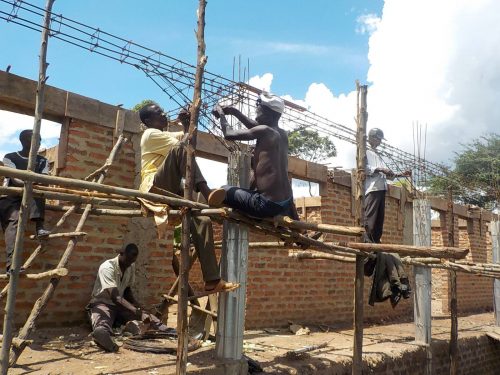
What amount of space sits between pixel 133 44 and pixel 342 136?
6.59m

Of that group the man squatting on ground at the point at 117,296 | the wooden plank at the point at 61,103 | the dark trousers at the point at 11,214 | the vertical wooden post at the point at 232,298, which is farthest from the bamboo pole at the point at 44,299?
the vertical wooden post at the point at 232,298

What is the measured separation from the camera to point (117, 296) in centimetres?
512

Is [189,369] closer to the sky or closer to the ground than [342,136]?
closer to the ground

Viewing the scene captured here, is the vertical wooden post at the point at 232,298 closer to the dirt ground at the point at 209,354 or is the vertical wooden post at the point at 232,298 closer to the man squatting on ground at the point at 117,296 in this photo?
the dirt ground at the point at 209,354

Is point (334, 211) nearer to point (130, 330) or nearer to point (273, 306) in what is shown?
point (273, 306)

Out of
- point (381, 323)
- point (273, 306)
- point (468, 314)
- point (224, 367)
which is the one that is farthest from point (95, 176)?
point (468, 314)

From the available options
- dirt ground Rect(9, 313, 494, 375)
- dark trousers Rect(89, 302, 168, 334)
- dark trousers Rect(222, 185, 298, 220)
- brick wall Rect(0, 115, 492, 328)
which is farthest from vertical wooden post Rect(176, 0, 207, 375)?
brick wall Rect(0, 115, 492, 328)

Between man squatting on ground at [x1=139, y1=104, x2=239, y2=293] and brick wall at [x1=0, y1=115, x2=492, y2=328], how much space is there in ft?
4.17

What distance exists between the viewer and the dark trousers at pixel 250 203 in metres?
3.92

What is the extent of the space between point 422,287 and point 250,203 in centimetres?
502

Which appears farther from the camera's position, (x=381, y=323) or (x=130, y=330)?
(x=381, y=323)

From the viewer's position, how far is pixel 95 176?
17.1ft

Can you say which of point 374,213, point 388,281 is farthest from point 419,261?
point 388,281

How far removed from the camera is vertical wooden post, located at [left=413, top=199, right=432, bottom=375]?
24.5 ft
